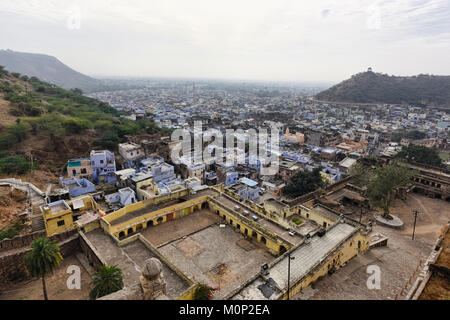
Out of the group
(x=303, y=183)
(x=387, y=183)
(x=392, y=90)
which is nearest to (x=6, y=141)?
(x=303, y=183)

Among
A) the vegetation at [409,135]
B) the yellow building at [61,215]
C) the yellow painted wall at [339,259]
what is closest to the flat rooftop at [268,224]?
the yellow painted wall at [339,259]

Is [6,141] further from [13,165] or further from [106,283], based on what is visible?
[106,283]

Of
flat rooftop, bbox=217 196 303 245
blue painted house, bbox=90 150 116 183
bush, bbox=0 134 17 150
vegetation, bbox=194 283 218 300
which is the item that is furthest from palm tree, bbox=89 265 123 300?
bush, bbox=0 134 17 150

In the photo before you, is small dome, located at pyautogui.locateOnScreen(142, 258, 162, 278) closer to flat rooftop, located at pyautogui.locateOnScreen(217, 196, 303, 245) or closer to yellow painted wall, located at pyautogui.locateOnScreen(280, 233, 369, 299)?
yellow painted wall, located at pyautogui.locateOnScreen(280, 233, 369, 299)

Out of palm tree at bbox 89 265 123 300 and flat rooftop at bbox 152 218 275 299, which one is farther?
flat rooftop at bbox 152 218 275 299

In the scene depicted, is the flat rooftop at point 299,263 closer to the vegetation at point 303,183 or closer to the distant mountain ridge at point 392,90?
the vegetation at point 303,183
